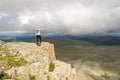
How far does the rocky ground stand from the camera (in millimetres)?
51531

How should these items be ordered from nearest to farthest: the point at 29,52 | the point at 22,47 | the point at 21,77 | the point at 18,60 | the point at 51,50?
the point at 21,77, the point at 18,60, the point at 29,52, the point at 22,47, the point at 51,50

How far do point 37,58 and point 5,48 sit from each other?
10.4 meters

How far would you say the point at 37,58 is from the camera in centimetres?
5878

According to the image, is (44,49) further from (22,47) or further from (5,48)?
(5,48)

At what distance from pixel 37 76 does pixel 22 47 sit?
1417 cm

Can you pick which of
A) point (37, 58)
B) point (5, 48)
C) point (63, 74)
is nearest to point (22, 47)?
point (5, 48)

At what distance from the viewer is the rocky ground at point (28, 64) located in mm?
51531

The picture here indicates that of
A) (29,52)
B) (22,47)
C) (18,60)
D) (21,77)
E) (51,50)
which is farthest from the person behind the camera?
(51,50)

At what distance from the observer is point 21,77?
50.8 m

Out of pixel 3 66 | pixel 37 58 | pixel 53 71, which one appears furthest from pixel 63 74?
pixel 3 66

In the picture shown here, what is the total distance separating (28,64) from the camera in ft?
179

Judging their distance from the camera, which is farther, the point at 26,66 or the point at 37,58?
the point at 37,58

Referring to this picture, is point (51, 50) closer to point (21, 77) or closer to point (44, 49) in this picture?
point (44, 49)

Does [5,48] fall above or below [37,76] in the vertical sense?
above
